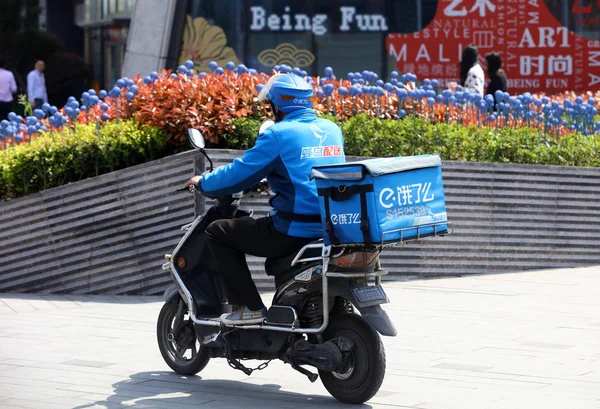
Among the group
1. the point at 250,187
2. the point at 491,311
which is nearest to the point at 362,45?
the point at 491,311

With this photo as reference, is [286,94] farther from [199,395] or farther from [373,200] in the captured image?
[199,395]

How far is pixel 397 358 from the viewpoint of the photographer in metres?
6.93

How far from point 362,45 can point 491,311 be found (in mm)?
10625

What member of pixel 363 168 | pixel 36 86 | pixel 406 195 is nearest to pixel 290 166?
pixel 363 168

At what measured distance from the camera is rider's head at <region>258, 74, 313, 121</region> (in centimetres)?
609

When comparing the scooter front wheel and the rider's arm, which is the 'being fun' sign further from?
the rider's arm

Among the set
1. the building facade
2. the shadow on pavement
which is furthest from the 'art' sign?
the shadow on pavement

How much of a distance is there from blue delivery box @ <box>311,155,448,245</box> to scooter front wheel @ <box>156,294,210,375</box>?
1.27 metres

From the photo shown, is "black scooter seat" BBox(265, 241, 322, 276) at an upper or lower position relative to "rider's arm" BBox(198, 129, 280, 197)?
lower

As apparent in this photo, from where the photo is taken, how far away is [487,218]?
33.6ft

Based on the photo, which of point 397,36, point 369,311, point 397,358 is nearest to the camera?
point 369,311

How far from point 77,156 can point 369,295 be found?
4.63m

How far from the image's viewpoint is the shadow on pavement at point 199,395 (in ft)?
19.1

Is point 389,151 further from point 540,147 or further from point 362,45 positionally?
point 362,45
